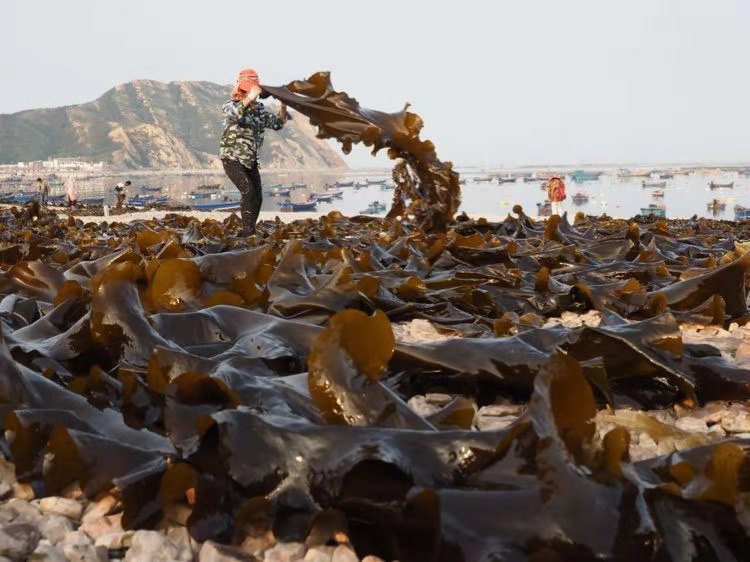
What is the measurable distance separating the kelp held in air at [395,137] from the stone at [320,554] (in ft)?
13.4

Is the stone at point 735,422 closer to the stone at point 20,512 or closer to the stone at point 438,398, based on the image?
the stone at point 438,398

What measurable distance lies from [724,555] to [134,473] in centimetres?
81

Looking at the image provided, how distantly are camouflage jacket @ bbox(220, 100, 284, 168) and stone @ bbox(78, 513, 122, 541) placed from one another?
4912 millimetres

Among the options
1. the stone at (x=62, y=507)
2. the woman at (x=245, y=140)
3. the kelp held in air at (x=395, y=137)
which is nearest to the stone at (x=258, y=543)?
the stone at (x=62, y=507)

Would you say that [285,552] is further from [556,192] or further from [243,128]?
[556,192]

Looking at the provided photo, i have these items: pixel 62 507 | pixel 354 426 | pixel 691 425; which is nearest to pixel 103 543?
pixel 62 507

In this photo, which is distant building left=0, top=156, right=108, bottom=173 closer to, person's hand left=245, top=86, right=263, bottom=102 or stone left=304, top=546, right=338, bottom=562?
person's hand left=245, top=86, right=263, bottom=102

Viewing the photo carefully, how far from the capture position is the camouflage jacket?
561 centimetres

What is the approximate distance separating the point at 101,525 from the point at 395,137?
417cm

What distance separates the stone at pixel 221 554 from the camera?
864 millimetres

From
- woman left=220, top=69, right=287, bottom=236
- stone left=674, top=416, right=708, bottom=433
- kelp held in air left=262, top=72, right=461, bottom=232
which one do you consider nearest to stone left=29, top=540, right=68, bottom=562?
stone left=674, top=416, right=708, bottom=433

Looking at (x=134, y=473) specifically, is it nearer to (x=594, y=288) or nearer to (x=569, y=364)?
(x=569, y=364)

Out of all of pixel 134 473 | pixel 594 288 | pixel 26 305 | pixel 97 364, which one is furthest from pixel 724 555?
pixel 26 305

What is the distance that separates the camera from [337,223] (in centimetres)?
644
